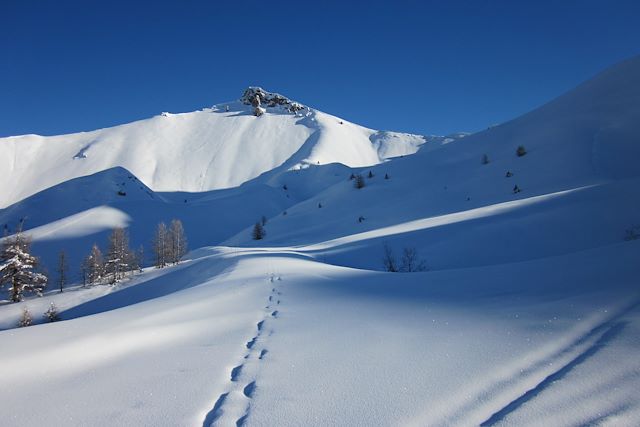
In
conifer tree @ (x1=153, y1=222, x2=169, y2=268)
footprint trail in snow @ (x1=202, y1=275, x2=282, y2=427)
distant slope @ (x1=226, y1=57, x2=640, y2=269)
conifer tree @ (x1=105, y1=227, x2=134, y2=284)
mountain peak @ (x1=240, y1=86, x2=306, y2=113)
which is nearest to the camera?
footprint trail in snow @ (x1=202, y1=275, x2=282, y2=427)

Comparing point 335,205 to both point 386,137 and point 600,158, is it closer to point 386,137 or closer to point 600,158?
point 600,158

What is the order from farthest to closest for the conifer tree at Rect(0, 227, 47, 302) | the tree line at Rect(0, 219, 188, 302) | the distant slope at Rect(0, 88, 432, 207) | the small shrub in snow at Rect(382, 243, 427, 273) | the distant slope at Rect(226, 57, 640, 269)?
the distant slope at Rect(0, 88, 432, 207) < the tree line at Rect(0, 219, 188, 302) < the conifer tree at Rect(0, 227, 47, 302) < the small shrub in snow at Rect(382, 243, 427, 273) < the distant slope at Rect(226, 57, 640, 269)

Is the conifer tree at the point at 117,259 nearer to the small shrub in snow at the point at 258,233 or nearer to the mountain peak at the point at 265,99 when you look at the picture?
the small shrub in snow at the point at 258,233

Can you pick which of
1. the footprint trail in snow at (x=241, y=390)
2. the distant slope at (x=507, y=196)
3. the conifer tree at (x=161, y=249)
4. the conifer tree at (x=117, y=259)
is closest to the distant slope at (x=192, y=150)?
the conifer tree at (x=161, y=249)

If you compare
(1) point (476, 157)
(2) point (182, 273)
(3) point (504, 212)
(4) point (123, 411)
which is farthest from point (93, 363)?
(1) point (476, 157)

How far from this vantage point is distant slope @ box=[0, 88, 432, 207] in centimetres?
6800

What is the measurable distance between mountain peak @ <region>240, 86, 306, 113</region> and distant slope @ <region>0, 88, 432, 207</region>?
17020 millimetres

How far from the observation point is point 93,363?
3.88m

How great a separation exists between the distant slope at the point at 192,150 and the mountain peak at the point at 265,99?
17020 millimetres

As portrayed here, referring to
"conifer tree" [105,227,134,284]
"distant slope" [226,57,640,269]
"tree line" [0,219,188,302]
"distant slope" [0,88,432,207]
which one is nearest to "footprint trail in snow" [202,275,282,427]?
"distant slope" [226,57,640,269]

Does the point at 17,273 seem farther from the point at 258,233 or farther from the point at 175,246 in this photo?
the point at 258,233

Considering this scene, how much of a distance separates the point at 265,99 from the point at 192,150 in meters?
49.7

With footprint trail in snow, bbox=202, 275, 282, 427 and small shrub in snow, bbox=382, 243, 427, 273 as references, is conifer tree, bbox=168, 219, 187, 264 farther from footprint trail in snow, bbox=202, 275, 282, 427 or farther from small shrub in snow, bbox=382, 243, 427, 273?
footprint trail in snow, bbox=202, 275, 282, 427

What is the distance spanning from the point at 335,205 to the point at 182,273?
1451 cm
